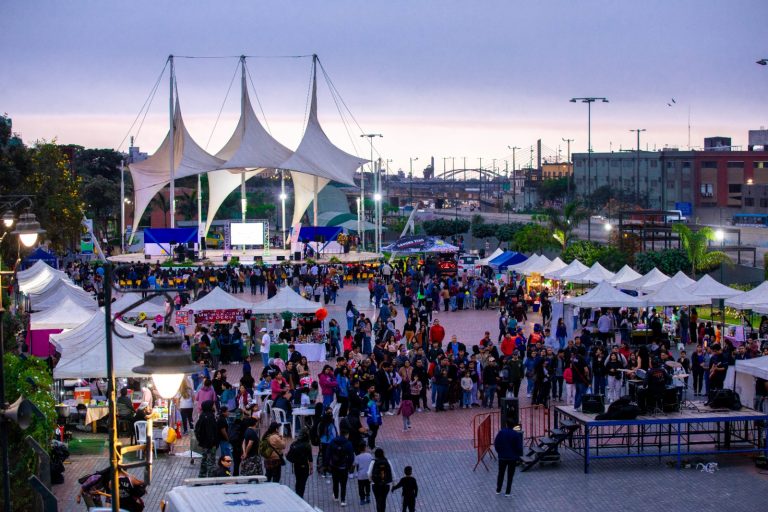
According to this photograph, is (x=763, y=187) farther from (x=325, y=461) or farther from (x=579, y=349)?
(x=325, y=461)

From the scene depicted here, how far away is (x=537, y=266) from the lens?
4031 cm

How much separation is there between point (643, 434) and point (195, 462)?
688 cm

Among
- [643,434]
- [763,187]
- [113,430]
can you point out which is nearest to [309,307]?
[643,434]

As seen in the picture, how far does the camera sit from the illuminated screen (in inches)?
2445

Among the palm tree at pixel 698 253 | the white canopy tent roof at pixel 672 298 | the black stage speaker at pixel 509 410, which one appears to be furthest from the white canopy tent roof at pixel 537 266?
the black stage speaker at pixel 509 410

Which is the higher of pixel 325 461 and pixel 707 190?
pixel 707 190

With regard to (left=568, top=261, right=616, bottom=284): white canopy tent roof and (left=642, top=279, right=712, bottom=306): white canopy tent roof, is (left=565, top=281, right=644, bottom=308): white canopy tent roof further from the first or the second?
(left=568, top=261, right=616, bottom=284): white canopy tent roof

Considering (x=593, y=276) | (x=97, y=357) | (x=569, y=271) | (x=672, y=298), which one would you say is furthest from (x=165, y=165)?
(x=97, y=357)

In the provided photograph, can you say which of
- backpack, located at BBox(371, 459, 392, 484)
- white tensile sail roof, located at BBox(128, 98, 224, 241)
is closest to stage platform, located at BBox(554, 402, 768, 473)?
backpack, located at BBox(371, 459, 392, 484)

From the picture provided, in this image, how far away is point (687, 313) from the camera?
30281 mm

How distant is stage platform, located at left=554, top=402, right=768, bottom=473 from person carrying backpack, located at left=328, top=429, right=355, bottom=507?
3563 mm

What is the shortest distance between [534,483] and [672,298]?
13.3 metres

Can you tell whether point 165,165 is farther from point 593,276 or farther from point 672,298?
point 672,298

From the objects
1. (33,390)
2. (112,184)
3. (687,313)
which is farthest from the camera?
(112,184)
